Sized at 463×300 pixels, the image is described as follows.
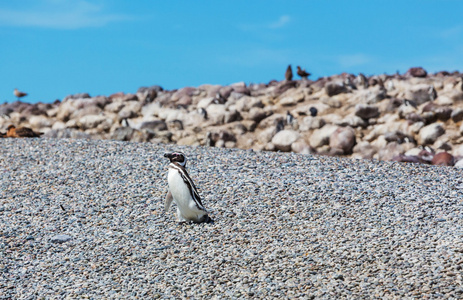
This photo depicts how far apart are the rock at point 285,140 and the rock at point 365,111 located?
2255mm

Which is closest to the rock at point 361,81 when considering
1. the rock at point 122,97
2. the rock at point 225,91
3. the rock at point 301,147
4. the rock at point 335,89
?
the rock at point 335,89

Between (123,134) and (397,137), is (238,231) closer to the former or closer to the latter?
(123,134)

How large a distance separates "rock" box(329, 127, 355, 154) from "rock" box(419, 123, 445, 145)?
1.77 metres

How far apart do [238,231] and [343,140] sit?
902cm

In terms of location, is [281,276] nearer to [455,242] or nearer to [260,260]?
[260,260]

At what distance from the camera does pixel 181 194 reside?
7426 mm

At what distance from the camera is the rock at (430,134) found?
1602 centimetres

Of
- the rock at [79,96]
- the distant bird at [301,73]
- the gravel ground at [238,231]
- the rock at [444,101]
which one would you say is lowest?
the gravel ground at [238,231]

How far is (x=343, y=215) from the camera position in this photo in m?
7.73

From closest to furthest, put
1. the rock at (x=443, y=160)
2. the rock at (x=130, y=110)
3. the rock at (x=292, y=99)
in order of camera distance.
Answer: the rock at (x=443, y=160) < the rock at (x=292, y=99) < the rock at (x=130, y=110)

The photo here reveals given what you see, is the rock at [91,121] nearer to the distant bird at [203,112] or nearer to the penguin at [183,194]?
the distant bird at [203,112]

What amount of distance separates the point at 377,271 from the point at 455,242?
3.80 ft

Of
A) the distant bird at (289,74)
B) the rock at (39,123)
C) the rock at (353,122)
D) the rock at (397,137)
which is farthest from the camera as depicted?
the distant bird at (289,74)

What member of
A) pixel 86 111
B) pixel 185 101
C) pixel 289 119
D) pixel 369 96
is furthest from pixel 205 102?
pixel 369 96
